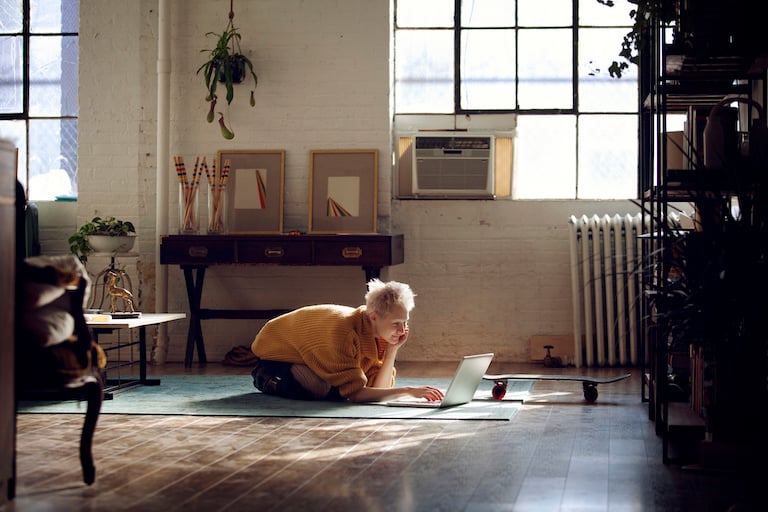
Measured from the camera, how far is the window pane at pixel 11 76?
7703 mm

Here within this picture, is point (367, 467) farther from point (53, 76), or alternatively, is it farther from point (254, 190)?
point (53, 76)

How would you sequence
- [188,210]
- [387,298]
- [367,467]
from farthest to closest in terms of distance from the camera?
[188,210] → [387,298] → [367,467]

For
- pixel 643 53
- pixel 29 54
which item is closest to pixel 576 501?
pixel 643 53

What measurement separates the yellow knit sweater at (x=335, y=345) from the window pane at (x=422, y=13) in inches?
121

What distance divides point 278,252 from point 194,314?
2.78ft

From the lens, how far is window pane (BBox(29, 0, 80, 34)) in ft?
25.2

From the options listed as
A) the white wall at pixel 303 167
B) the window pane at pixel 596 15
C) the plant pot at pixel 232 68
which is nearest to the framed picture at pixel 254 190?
the white wall at pixel 303 167

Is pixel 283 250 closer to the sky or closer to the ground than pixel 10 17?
closer to the ground

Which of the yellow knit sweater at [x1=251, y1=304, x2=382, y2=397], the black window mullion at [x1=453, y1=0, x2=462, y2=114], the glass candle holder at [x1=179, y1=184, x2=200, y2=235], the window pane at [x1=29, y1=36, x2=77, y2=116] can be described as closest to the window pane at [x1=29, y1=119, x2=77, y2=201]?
the window pane at [x1=29, y1=36, x2=77, y2=116]

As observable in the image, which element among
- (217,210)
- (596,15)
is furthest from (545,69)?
(217,210)

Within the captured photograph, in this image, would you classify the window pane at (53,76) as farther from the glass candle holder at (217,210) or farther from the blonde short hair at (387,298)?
the blonde short hair at (387,298)

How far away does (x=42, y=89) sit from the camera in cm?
770

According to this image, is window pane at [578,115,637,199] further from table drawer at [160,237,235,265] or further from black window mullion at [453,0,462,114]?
A: table drawer at [160,237,235,265]

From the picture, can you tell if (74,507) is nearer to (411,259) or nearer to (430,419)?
(430,419)
